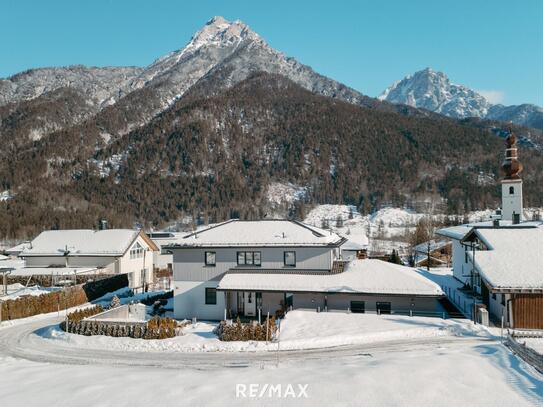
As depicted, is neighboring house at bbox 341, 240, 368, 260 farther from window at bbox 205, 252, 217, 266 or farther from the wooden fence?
the wooden fence

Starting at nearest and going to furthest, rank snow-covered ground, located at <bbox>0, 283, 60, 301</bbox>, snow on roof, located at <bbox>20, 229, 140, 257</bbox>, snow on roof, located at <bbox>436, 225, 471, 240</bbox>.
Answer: snow on roof, located at <bbox>436, 225, 471, 240</bbox> < snow-covered ground, located at <bbox>0, 283, 60, 301</bbox> < snow on roof, located at <bbox>20, 229, 140, 257</bbox>

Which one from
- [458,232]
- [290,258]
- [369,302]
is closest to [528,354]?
[369,302]

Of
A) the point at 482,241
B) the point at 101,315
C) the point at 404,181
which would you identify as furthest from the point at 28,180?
the point at 482,241

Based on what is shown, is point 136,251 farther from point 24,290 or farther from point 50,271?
point 24,290

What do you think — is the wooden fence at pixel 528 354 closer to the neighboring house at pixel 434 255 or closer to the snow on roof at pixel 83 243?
the snow on roof at pixel 83 243

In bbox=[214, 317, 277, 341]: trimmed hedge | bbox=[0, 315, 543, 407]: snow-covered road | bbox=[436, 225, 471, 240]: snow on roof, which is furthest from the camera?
bbox=[436, 225, 471, 240]: snow on roof

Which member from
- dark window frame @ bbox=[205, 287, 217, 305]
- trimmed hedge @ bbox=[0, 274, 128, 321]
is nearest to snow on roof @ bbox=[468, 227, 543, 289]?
→ dark window frame @ bbox=[205, 287, 217, 305]
